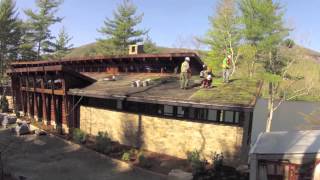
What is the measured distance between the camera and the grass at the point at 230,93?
50.2 feet

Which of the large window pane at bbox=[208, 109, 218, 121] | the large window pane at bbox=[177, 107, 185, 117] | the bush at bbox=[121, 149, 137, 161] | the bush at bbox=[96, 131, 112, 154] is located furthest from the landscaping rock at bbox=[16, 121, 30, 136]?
the large window pane at bbox=[208, 109, 218, 121]

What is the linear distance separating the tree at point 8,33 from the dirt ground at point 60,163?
35233 millimetres

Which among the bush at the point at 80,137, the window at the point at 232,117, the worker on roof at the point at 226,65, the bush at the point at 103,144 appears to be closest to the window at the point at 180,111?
the window at the point at 232,117

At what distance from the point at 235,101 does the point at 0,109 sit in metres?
23.9

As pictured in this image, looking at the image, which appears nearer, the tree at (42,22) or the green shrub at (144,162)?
the green shrub at (144,162)

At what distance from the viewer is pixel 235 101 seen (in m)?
15.1

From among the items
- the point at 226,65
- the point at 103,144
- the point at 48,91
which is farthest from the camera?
the point at 48,91

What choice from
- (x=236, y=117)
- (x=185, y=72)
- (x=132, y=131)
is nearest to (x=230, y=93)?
(x=236, y=117)

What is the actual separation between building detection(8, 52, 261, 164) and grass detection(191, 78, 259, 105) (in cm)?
4

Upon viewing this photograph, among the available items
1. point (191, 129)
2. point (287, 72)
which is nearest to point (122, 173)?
point (191, 129)

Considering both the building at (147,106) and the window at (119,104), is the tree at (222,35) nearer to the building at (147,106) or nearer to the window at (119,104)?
the building at (147,106)

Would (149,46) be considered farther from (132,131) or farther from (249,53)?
(132,131)

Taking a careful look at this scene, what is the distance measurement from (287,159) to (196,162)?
559cm

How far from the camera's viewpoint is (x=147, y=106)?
18.7 meters
